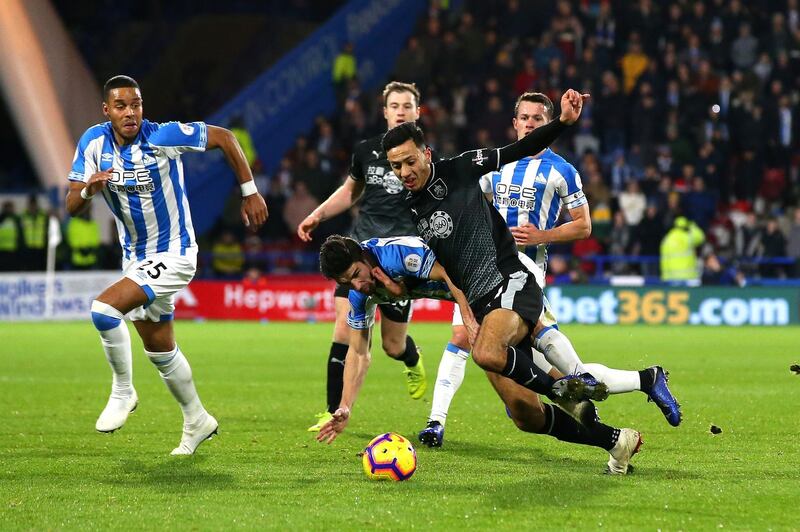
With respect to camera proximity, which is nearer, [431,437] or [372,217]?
[431,437]

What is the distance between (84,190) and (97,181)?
14 cm

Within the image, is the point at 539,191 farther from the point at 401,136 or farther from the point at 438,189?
the point at 401,136

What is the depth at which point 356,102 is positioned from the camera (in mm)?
25312

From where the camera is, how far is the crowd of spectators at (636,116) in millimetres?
22812

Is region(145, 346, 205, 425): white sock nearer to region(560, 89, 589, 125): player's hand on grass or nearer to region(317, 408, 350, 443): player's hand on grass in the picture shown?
region(317, 408, 350, 443): player's hand on grass

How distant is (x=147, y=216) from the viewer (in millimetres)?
8141

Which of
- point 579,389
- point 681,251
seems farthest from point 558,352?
point 681,251

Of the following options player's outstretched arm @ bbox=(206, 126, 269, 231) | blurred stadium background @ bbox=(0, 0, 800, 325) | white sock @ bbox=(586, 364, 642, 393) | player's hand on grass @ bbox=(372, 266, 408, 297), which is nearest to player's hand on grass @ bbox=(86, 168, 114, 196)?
player's outstretched arm @ bbox=(206, 126, 269, 231)

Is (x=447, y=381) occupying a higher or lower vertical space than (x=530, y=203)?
lower

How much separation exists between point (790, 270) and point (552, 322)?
16.5m

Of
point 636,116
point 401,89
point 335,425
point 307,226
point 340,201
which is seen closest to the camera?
point 335,425

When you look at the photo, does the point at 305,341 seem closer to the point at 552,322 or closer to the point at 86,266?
the point at 86,266

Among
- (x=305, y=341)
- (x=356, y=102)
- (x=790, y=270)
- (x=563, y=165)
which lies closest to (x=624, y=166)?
(x=790, y=270)

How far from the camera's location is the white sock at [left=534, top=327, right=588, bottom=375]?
23.9 feet
